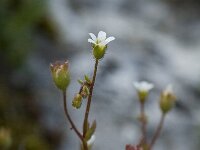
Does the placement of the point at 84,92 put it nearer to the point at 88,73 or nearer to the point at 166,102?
the point at 166,102

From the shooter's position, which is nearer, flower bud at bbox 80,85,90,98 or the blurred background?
flower bud at bbox 80,85,90,98

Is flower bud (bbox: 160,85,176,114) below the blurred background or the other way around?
the other way around

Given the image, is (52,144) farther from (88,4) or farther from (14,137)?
(88,4)

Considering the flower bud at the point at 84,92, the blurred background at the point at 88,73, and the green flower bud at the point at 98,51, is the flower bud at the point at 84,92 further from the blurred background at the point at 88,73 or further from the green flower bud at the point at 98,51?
the blurred background at the point at 88,73

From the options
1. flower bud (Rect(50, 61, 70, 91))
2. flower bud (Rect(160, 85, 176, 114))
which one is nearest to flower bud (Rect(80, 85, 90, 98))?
flower bud (Rect(50, 61, 70, 91))

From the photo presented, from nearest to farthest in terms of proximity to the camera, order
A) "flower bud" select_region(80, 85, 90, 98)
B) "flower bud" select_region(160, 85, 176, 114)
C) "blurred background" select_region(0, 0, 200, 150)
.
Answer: "flower bud" select_region(80, 85, 90, 98)
"flower bud" select_region(160, 85, 176, 114)
"blurred background" select_region(0, 0, 200, 150)

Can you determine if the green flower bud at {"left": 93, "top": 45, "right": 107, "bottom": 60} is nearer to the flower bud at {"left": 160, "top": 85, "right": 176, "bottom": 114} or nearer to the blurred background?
the flower bud at {"left": 160, "top": 85, "right": 176, "bottom": 114}
